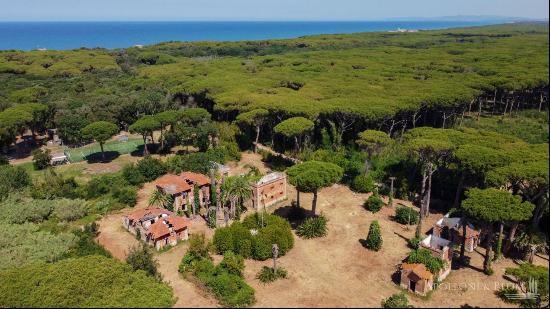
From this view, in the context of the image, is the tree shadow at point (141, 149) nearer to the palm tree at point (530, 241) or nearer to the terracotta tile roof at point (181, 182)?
the terracotta tile roof at point (181, 182)

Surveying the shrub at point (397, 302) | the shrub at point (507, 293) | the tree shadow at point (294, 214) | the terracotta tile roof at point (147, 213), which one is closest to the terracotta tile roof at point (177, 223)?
the terracotta tile roof at point (147, 213)

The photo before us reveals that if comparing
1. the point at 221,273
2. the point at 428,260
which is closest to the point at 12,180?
the point at 221,273

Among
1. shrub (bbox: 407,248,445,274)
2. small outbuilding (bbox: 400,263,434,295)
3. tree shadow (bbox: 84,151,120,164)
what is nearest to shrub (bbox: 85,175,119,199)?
tree shadow (bbox: 84,151,120,164)

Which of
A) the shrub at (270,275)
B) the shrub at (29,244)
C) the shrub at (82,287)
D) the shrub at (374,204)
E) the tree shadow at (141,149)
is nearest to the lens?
A: the shrub at (82,287)

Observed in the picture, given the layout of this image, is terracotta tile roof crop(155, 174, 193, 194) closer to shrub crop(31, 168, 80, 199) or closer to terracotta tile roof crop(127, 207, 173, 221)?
terracotta tile roof crop(127, 207, 173, 221)

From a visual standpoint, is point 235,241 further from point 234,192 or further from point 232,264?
point 234,192

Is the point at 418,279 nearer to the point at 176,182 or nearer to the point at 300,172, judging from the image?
the point at 300,172
